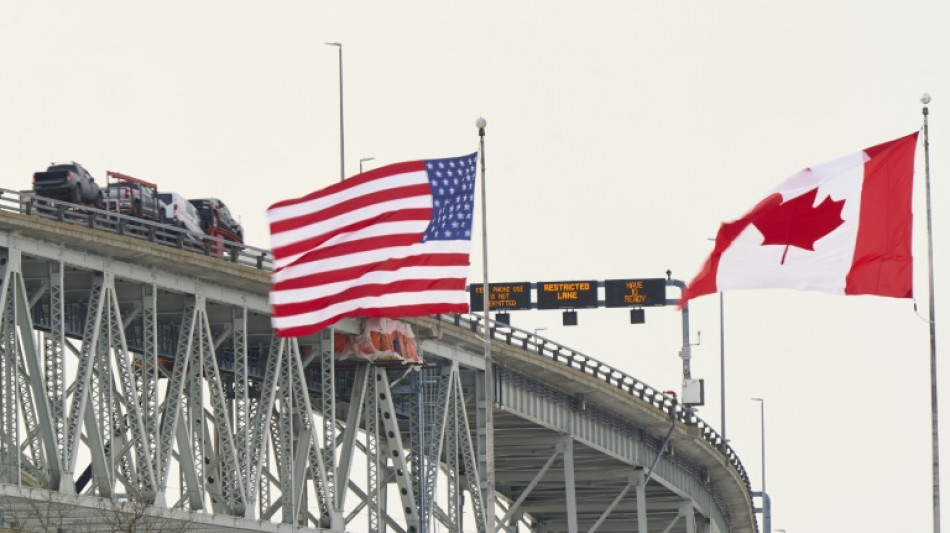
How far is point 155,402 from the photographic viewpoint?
71.2 metres

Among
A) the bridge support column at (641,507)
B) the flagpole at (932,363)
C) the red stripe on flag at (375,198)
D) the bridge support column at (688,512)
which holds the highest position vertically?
the red stripe on flag at (375,198)

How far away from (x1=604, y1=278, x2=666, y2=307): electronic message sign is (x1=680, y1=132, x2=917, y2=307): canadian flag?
6349cm

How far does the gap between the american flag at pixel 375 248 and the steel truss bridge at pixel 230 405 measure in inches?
164

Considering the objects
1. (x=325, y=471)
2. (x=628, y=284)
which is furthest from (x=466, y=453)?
(x=628, y=284)

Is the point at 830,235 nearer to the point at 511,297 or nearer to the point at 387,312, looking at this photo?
the point at 387,312

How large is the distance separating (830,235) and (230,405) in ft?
133

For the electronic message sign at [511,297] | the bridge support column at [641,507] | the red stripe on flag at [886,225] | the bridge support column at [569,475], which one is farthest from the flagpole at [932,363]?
the electronic message sign at [511,297]

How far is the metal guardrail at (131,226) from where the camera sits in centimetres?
6719

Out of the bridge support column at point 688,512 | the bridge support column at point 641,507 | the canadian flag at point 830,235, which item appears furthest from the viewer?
the bridge support column at point 688,512

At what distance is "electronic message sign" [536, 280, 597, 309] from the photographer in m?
116

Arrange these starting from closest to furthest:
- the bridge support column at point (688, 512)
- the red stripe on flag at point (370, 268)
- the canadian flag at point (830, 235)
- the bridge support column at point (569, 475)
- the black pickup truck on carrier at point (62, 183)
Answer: the canadian flag at point (830, 235) → the red stripe on flag at point (370, 268) → the black pickup truck on carrier at point (62, 183) → the bridge support column at point (569, 475) → the bridge support column at point (688, 512)

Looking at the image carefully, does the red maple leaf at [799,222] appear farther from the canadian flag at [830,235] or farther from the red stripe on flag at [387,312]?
the red stripe on flag at [387,312]

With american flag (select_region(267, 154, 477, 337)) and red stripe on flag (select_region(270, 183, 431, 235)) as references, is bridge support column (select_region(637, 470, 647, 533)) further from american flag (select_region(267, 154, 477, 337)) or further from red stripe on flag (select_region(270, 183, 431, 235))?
red stripe on flag (select_region(270, 183, 431, 235))

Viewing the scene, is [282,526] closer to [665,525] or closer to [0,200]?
[0,200]
